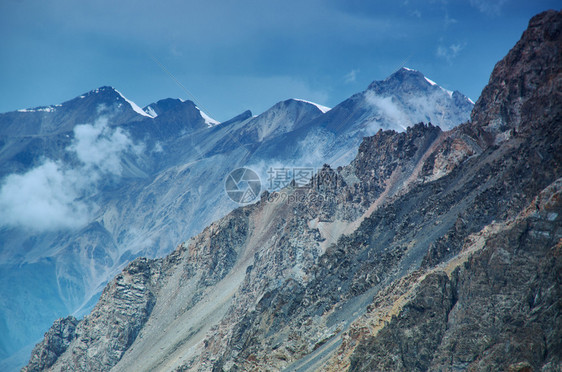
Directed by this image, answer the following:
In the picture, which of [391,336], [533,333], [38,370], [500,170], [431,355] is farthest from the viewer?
[38,370]

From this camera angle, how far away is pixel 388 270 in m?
72.1

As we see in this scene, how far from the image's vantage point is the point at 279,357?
2334 inches

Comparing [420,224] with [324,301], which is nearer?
[324,301]

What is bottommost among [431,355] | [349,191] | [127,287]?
[431,355]

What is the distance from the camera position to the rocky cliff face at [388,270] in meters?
44.4

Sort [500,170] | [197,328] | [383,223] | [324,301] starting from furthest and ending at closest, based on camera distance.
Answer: [197,328]
[383,223]
[500,170]
[324,301]

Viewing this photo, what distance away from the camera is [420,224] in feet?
284

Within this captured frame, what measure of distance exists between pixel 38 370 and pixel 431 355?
13044cm

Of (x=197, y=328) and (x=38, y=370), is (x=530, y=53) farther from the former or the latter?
(x=38, y=370)

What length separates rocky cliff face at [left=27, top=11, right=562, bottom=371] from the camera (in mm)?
44406

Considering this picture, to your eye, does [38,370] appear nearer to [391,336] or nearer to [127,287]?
[127,287]

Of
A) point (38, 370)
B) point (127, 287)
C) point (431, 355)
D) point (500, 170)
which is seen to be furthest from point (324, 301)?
point (38, 370)

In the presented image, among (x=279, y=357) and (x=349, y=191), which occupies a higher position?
(x=349, y=191)

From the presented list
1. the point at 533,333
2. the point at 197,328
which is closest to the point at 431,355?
the point at 533,333
